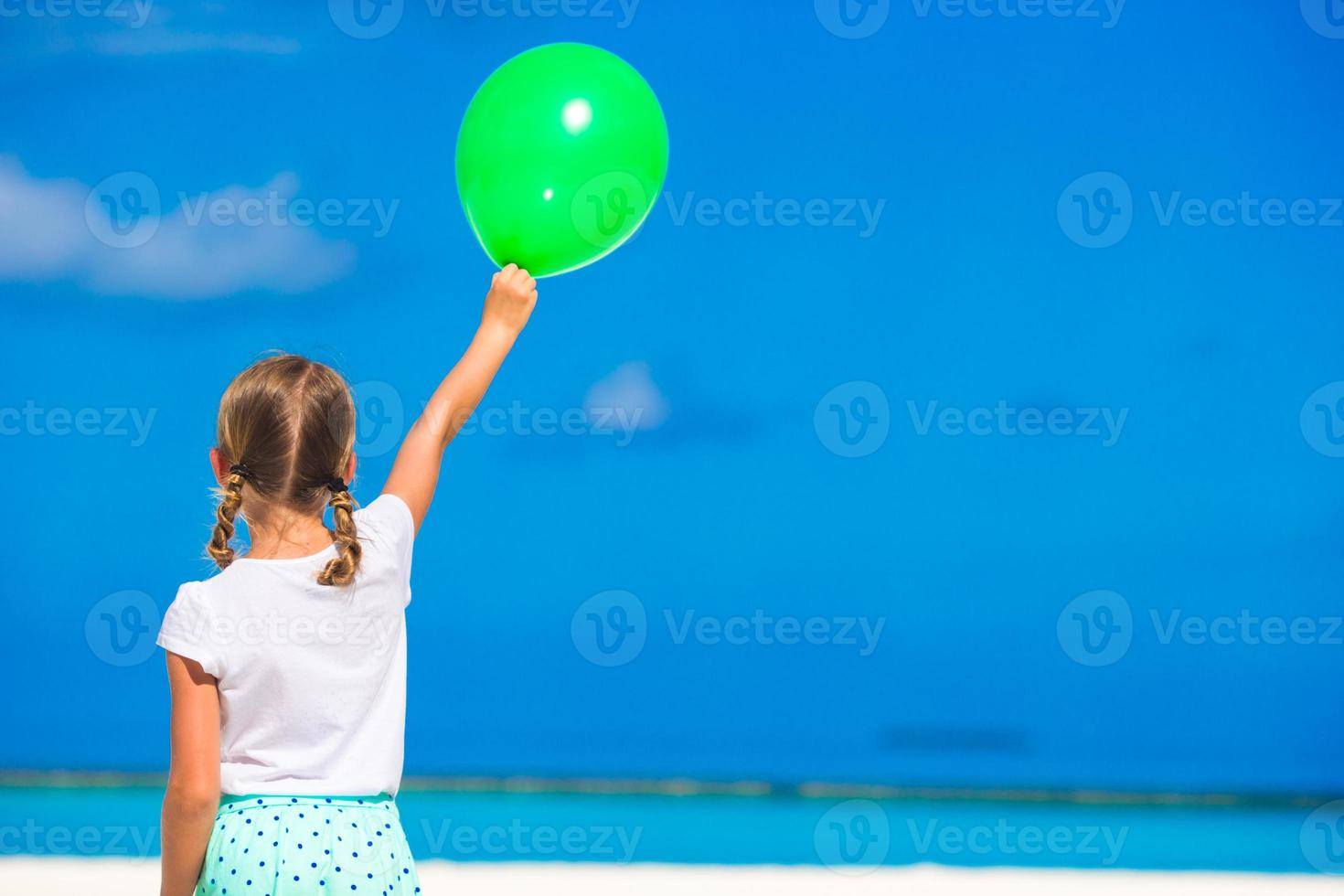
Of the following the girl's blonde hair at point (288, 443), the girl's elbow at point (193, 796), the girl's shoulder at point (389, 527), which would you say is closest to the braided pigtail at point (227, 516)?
the girl's blonde hair at point (288, 443)

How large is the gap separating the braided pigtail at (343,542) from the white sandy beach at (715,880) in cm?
218

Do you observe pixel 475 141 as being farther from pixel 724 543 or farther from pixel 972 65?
pixel 972 65

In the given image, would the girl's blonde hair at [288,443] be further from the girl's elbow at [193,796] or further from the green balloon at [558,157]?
the green balloon at [558,157]

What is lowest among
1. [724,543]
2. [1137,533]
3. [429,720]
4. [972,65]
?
[429,720]

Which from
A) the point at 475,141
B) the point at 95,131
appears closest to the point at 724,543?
the point at 95,131

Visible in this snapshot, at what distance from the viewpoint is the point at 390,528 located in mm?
1263

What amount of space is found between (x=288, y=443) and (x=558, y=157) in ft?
2.08

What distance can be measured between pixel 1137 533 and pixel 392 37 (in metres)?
3.09

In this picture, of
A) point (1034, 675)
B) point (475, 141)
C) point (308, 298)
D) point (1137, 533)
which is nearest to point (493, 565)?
point (308, 298)

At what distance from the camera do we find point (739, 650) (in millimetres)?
4715

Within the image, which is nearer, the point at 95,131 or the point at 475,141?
the point at 475,141

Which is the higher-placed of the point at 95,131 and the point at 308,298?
the point at 95,131

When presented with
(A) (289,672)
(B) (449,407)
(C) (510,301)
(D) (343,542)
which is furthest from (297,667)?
(C) (510,301)

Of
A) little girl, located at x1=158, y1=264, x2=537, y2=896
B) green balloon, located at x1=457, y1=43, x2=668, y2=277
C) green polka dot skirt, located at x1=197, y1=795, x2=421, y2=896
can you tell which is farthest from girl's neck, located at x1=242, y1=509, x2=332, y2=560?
green balloon, located at x1=457, y1=43, x2=668, y2=277
